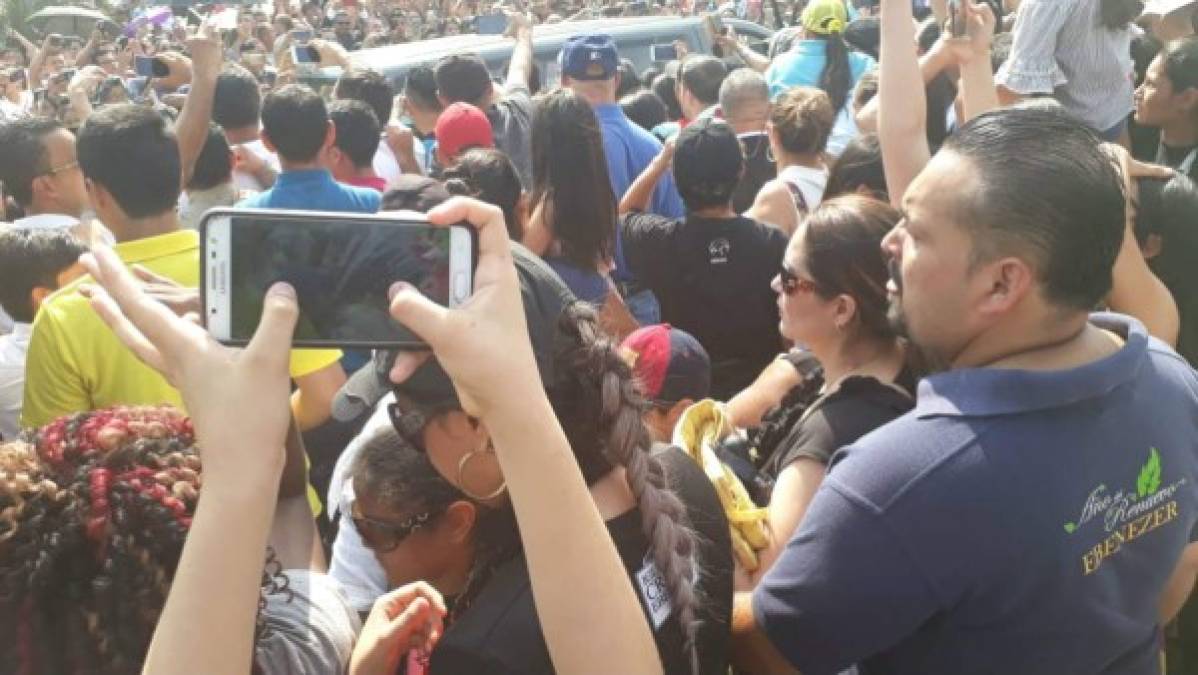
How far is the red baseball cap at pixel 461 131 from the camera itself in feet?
16.7

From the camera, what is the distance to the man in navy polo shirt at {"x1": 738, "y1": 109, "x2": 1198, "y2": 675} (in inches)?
68.6

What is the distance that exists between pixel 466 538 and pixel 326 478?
1.66 m

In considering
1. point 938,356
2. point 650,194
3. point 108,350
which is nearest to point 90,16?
point 650,194

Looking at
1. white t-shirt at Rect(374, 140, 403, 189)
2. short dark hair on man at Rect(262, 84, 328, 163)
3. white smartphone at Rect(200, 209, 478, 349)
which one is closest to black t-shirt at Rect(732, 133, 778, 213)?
white t-shirt at Rect(374, 140, 403, 189)

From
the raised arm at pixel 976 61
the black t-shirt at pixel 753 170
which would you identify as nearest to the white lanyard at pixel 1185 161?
the raised arm at pixel 976 61

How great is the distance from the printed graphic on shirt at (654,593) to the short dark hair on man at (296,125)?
327 centimetres

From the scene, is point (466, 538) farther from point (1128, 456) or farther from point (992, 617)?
point (1128, 456)

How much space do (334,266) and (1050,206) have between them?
1.06 meters

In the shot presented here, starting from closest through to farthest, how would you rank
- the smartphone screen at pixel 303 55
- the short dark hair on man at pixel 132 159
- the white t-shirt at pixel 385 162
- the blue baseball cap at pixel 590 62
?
1. the short dark hair on man at pixel 132 159
2. the blue baseball cap at pixel 590 62
3. the white t-shirt at pixel 385 162
4. the smartphone screen at pixel 303 55

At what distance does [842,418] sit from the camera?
96.1 inches

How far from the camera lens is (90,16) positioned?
23484 mm

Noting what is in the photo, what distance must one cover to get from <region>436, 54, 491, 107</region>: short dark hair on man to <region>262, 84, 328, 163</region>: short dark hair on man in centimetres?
149

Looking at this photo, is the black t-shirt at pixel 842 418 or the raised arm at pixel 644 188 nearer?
the black t-shirt at pixel 842 418

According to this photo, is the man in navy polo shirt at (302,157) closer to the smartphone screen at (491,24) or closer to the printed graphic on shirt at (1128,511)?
the printed graphic on shirt at (1128,511)
